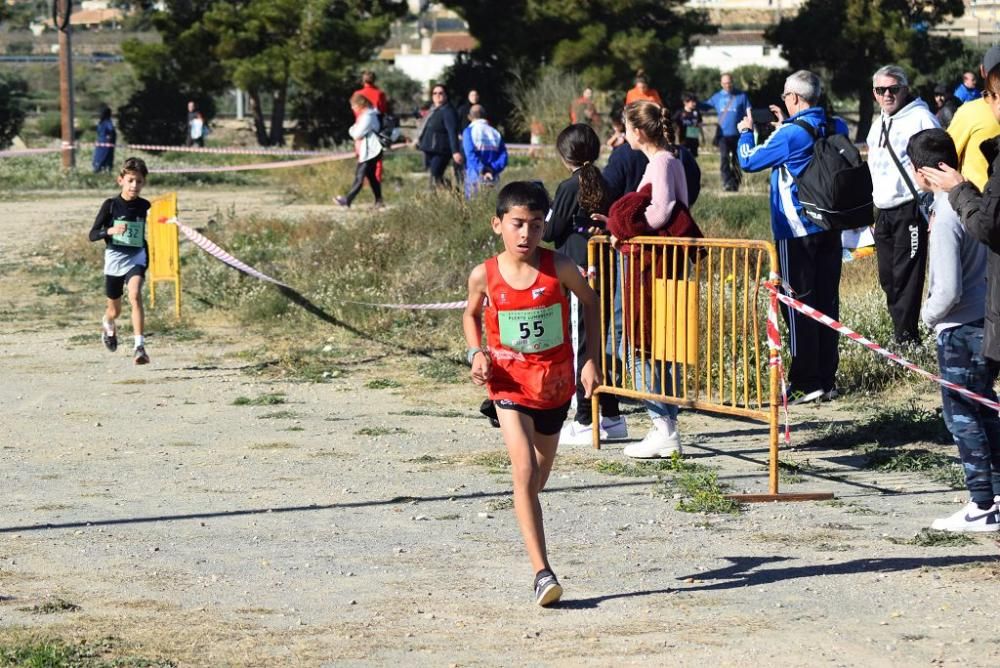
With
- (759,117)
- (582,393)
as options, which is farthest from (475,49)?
(582,393)

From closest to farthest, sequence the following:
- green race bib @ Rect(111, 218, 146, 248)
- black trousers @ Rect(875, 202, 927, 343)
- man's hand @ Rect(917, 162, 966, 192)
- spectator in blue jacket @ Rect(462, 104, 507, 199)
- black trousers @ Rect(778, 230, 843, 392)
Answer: man's hand @ Rect(917, 162, 966, 192), black trousers @ Rect(778, 230, 843, 392), black trousers @ Rect(875, 202, 927, 343), green race bib @ Rect(111, 218, 146, 248), spectator in blue jacket @ Rect(462, 104, 507, 199)

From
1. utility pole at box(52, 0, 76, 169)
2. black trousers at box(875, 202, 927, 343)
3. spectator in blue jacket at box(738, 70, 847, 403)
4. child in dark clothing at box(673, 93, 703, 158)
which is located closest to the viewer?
spectator in blue jacket at box(738, 70, 847, 403)

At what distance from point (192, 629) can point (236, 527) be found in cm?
172

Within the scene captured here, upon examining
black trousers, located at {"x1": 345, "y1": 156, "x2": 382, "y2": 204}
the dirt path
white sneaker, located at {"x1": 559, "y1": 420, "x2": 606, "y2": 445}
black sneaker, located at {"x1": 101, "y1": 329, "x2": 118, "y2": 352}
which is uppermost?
black trousers, located at {"x1": 345, "y1": 156, "x2": 382, "y2": 204}

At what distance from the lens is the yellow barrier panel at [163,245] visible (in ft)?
49.7

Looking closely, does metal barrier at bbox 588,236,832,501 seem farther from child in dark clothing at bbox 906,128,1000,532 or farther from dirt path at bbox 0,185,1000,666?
child in dark clothing at bbox 906,128,1000,532

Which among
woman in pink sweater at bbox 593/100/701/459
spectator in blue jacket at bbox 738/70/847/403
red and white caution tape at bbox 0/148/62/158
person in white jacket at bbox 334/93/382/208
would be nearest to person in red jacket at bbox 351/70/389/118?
person in white jacket at bbox 334/93/382/208

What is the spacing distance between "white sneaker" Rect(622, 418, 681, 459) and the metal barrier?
0.60ft

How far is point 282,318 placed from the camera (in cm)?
1484

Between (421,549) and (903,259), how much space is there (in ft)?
17.8

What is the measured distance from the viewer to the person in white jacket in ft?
73.6

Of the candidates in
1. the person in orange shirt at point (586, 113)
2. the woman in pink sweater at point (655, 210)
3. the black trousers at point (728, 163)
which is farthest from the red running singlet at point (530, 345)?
the person in orange shirt at point (586, 113)

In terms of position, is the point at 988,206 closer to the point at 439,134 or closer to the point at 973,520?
the point at 973,520

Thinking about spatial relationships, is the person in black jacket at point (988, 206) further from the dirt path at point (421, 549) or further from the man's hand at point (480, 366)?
the man's hand at point (480, 366)
